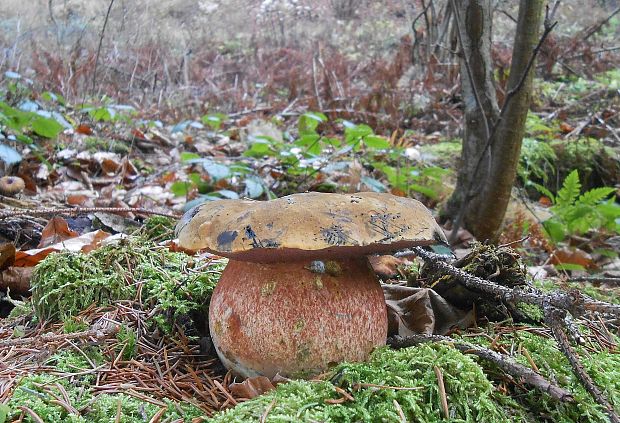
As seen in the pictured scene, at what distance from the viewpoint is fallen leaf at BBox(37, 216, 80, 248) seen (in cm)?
264

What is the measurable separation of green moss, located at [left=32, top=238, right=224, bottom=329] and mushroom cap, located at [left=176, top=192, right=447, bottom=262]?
20.9 inches

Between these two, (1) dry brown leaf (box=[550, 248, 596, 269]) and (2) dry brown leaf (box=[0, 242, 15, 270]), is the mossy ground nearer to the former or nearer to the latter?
(2) dry brown leaf (box=[0, 242, 15, 270])

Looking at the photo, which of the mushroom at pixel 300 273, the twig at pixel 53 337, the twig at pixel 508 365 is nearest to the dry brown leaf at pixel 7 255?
the twig at pixel 53 337

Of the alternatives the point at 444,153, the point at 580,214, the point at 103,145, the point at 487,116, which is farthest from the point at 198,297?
the point at 444,153

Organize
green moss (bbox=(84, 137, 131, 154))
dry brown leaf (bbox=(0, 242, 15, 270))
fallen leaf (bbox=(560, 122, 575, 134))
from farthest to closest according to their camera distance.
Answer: fallen leaf (bbox=(560, 122, 575, 134)) → green moss (bbox=(84, 137, 131, 154)) → dry brown leaf (bbox=(0, 242, 15, 270))

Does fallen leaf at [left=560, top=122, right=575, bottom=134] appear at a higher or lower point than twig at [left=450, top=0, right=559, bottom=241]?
lower

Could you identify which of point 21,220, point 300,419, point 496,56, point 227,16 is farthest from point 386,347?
point 227,16

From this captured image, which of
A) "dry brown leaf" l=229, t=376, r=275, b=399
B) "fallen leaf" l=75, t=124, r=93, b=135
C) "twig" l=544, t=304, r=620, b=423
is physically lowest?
"fallen leaf" l=75, t=124, r=93, b=135

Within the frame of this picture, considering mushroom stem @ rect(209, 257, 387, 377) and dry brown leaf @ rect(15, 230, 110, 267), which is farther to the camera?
dry brown leaf @ rect(15, 230, 110, 267)

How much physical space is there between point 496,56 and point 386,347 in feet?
24.6

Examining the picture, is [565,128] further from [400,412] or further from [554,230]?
[400,412]

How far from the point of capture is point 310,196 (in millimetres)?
1407

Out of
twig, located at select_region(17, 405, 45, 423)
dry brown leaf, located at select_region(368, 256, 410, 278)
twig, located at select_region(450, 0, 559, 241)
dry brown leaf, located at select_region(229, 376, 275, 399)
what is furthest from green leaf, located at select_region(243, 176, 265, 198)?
twig, located at select_region(17, 405, 45, 423)

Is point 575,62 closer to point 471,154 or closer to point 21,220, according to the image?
point 471,154
